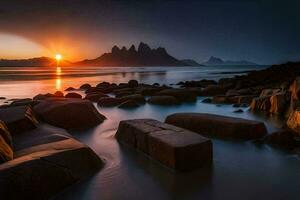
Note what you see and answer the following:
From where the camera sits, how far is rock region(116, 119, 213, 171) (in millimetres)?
4812

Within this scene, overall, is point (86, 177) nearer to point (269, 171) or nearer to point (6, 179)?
point (6, 179)

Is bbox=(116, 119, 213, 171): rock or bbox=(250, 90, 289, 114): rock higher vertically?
bbox=(250, 90, 289, 114): rock

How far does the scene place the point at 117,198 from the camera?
4.04m

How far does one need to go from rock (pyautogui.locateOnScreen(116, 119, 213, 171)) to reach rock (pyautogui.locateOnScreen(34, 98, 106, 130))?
8.98 ft

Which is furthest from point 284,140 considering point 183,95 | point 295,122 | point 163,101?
point 183,95

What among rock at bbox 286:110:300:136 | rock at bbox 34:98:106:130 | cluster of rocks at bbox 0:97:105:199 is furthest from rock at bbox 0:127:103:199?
rock at bbox 286:110:300:136

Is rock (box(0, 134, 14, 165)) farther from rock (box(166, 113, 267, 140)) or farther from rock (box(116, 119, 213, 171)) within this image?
rock (box(166, 113, 267, 140))

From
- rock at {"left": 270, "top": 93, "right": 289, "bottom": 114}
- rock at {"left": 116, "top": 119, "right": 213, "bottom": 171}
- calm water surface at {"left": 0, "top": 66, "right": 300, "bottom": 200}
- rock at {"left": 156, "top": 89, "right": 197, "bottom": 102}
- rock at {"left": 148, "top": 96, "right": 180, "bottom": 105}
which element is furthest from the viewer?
rock at {"left": 156, "top": 89, "right": 197, "bottom": 102}

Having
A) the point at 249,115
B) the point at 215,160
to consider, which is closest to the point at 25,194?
the point at 215,160

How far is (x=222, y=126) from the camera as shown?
713 centimetres

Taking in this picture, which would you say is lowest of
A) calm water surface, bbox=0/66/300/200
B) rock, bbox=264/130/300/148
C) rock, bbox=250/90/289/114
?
calm water surface, bbox=0/66/300/200

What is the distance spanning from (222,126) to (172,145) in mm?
2648

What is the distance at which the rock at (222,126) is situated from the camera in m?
6.88

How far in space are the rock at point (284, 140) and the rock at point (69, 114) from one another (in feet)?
15.7
